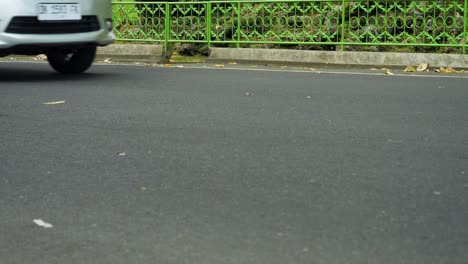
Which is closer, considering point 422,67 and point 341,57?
point 422,67

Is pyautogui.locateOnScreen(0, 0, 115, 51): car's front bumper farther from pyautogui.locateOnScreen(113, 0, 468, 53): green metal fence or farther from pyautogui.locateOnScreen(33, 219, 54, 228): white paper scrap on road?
pyautogui.locateOnScreen(33, 219, 54, 228): white paper scrap on road

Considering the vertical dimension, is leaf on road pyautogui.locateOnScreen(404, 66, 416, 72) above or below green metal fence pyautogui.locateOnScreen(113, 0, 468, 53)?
below

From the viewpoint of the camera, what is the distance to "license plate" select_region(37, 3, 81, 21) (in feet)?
35.9

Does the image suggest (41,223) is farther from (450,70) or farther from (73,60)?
(450,70)

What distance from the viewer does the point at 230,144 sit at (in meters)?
6.38

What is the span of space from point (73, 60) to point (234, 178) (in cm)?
744

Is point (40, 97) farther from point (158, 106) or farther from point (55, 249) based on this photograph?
point (55, 249)

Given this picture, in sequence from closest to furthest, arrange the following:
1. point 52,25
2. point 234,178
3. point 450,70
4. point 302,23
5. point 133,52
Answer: point 234,178
point 52,25
point 450,70
point 302,23
point 133,52

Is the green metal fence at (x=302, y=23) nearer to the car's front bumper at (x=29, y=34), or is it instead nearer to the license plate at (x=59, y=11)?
the car's front bumper at (x=29, y=34)

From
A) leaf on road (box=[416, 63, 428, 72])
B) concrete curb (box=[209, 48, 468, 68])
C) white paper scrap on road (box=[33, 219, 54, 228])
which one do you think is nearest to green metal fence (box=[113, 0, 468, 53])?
concrete curb (box=[209, 48, 468, 68])

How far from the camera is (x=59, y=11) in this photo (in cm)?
1104

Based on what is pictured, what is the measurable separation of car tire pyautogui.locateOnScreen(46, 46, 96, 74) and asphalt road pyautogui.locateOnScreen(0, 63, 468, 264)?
9.23ft

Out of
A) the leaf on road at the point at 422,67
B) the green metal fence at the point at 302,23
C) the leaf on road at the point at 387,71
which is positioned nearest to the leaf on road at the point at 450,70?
the leaf on road at the point at 422,67

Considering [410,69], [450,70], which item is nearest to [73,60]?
[410,69]
